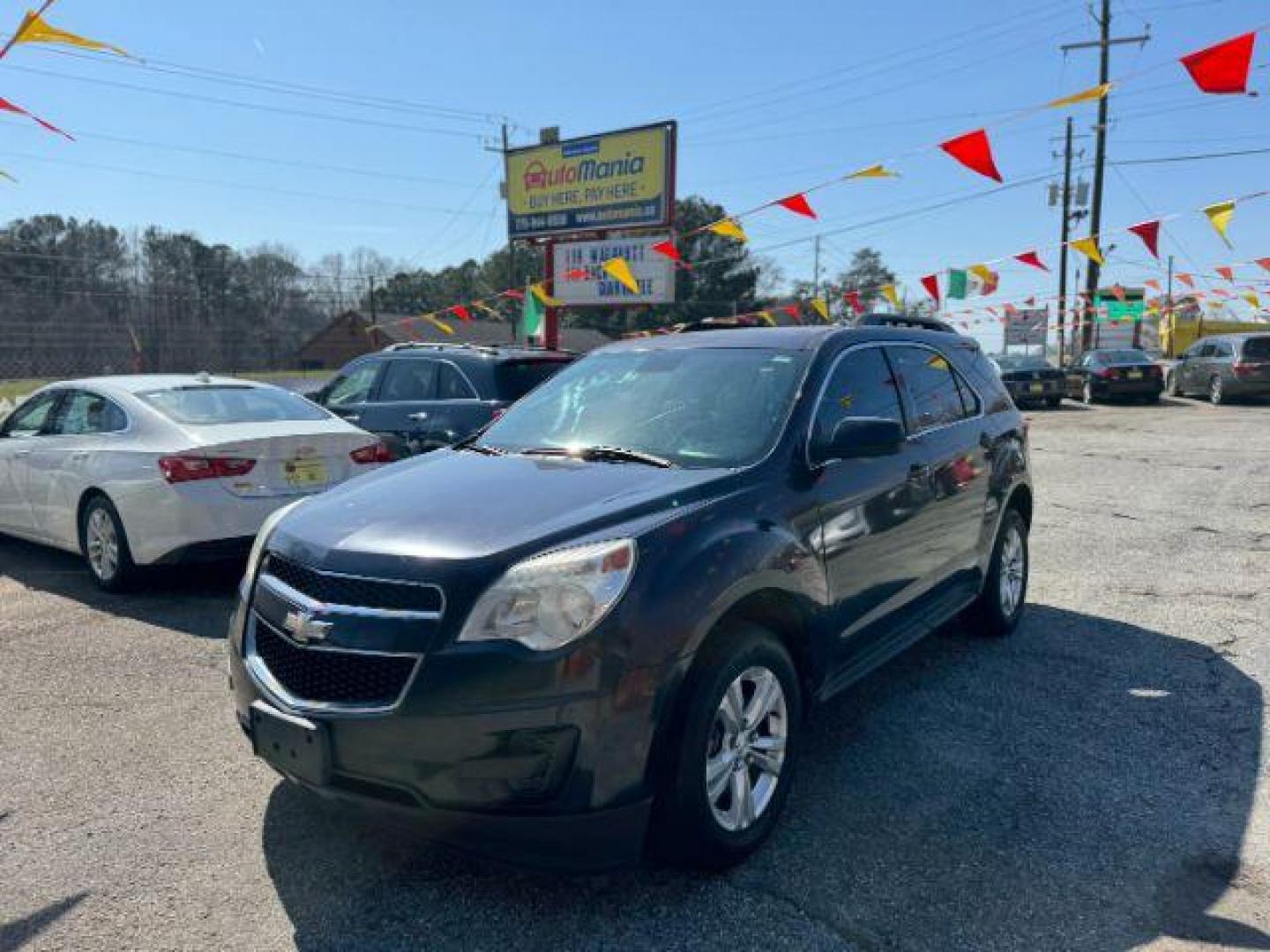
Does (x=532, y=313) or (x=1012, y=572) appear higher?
(x=532, y=313)

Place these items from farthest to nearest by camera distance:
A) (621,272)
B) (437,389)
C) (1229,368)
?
(1229,368) < (621,272) < (437,389)

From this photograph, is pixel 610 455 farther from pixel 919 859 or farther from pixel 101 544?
pixel 101 544

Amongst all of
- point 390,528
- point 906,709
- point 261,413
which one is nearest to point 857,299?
point 261,413

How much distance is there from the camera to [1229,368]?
22.5 metres

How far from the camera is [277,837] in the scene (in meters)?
3.20

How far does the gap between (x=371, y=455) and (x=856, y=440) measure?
412cm

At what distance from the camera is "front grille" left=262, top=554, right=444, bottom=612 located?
8.68 ft

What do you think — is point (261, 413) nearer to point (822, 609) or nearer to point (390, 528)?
point (390, 528)

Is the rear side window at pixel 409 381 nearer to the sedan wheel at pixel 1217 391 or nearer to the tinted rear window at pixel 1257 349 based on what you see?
the tinted rear window at pixel 1257 349

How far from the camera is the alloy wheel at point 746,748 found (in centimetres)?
291

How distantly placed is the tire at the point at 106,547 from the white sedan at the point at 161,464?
11mm

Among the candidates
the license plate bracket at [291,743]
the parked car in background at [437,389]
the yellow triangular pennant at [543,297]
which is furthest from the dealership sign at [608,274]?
the license plate bracket at [291,743]

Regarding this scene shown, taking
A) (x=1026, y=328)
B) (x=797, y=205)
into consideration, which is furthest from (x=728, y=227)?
(x=1026, y=328)

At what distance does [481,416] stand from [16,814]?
17.8 feet
